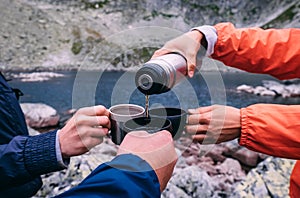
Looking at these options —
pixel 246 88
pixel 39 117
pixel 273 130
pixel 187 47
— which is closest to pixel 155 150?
pixel 273 130

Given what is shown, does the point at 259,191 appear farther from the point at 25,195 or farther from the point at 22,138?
the point at 22,138

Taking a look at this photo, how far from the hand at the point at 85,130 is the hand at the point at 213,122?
0.51 metres

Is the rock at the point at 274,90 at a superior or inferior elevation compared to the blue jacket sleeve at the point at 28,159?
inferior

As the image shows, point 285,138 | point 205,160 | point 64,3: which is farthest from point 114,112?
point 64,3

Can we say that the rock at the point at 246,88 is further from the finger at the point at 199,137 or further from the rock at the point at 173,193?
the finger at the point at 199,137

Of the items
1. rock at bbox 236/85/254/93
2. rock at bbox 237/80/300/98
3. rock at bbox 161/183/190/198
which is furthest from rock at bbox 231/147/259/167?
rock at bbox 236/85/254/93

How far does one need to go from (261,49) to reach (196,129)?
0.88 m

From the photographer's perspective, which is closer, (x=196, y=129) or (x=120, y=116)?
(x=120, y=116)

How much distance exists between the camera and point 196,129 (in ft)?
6.15

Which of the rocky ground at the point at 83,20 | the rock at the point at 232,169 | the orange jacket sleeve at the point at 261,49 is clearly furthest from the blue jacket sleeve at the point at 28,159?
the rocky ground at the point at 83,20

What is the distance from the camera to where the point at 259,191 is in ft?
13.6

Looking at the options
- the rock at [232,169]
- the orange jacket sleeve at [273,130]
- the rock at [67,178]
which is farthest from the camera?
the rock at [232,169]

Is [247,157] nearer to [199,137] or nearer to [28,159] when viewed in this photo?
[199,137]

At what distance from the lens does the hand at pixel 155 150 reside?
1304 millimetres
